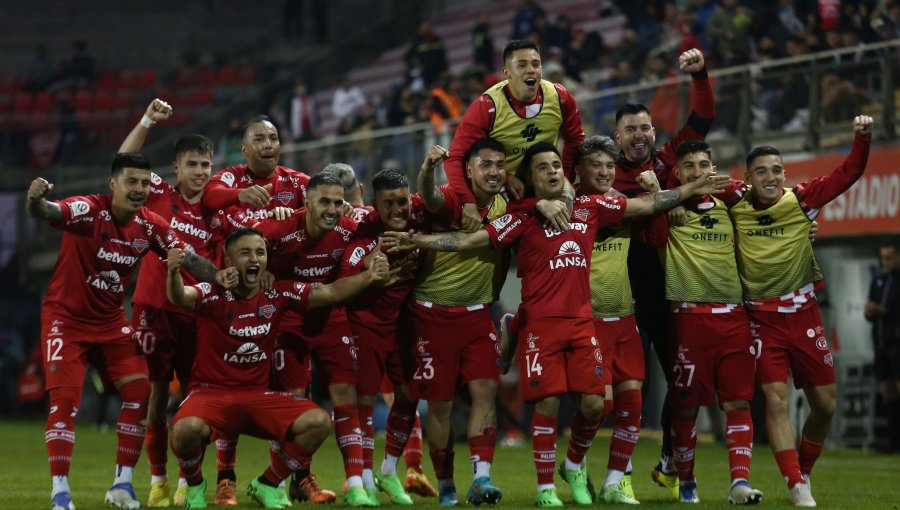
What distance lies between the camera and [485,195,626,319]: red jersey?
31.6 ft

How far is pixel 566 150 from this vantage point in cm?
1064

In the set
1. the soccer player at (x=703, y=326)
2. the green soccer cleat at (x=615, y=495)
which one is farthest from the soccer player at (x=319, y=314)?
the soccer player at (x=703, y=326)

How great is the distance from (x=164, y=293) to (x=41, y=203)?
5.02 ft

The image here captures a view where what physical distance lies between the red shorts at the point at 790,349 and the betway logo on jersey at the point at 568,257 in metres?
1.38

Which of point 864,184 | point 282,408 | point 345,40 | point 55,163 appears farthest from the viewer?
point 345,40

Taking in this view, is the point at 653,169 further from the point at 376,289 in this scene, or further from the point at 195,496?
the point at 195,496

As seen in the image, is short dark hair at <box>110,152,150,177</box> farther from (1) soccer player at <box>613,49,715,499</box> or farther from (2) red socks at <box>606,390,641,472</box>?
(2) red socks at <box>606,390,641,472</box>

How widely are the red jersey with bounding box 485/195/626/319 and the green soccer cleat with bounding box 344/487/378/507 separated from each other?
1652 millimetres

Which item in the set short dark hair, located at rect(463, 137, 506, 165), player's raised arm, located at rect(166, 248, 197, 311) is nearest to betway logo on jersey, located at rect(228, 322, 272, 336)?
player's raised arm, located at rect(166, 248, 197, 311)

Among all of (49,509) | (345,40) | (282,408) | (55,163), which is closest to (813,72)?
(282,408)

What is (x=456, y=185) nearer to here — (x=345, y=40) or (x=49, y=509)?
(x=49, y=509)

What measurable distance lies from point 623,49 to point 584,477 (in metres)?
14.1

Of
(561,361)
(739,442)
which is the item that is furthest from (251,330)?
(739,442)

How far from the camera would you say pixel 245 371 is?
384 inches
